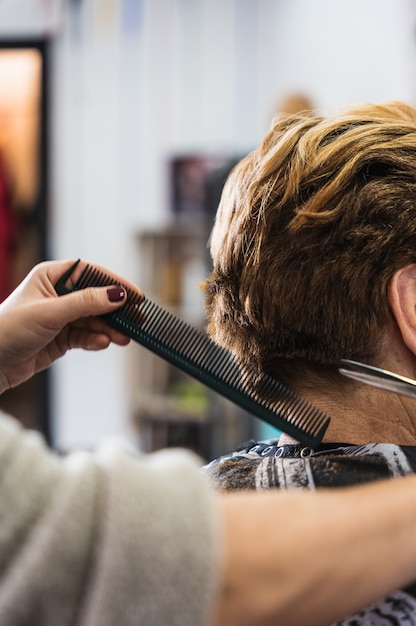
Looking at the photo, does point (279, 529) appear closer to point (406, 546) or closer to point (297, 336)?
point (406, 546)

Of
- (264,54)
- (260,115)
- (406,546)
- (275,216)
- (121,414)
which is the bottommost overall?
(121,414)

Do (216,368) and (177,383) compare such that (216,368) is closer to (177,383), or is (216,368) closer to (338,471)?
(338,471)

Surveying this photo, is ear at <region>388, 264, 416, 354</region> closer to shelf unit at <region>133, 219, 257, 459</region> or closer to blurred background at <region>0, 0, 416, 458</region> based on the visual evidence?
shelf unit at <region>133, 219, 257, 459</region>

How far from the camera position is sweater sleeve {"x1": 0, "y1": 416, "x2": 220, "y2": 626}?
520 millimetres

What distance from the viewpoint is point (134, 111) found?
392 cm

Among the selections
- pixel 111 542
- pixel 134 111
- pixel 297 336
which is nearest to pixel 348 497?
pixel 111 542

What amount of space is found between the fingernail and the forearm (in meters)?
0.36

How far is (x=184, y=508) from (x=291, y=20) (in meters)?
3.34

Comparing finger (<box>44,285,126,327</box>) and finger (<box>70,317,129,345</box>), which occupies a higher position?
finger (<box>44,285,126,327</box>)

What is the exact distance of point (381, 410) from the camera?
0.90 meters

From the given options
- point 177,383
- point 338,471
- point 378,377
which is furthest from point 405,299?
point 177,383

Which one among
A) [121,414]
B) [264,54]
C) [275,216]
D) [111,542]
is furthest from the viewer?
[121,414]

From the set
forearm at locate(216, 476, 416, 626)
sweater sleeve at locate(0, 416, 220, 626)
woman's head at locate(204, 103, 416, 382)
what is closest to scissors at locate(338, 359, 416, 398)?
woman's head at locate(204, 103, 416, 382)

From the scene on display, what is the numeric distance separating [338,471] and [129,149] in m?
3.33
